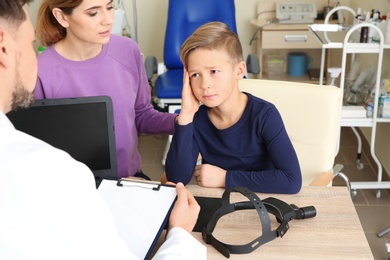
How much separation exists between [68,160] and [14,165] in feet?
0.25

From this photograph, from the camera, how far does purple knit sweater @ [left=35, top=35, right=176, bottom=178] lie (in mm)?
1526

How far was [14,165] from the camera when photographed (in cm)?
71

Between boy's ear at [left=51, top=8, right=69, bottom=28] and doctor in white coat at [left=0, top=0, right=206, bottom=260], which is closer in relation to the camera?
doctor in white coat at [left=0, top=0, right=206, bottom=260]

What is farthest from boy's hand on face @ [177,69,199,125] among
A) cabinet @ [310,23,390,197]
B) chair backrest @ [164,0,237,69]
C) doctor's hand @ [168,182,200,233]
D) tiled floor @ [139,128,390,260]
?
chair backrest @ [164,0,237,69]

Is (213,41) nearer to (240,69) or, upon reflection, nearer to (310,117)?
(240,69)

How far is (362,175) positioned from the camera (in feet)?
9.99

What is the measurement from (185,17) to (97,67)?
1845mm

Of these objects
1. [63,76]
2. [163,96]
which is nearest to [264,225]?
[63,76]

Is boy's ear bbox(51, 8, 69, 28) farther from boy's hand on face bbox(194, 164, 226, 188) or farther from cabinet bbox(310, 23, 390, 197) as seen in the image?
cabinet bbox(310, 23, 390, 197)

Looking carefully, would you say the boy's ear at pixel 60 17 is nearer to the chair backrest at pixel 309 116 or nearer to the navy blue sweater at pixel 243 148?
the navy blue sweater at pixel 243 148

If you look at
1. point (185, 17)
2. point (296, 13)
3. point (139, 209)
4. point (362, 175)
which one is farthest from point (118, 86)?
point (296, 13)

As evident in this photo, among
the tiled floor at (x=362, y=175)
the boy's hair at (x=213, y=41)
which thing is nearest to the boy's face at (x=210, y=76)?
the boy's hair at (x=213, y=41)

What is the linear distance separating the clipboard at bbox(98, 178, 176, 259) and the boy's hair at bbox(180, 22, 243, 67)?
1.58 ft

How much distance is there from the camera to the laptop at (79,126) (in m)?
1.31
